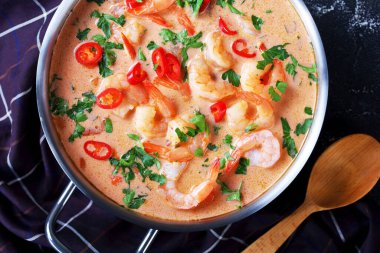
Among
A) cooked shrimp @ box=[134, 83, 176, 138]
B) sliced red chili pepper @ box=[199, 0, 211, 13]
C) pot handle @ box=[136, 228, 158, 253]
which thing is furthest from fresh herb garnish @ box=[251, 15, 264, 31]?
pot handle @ box=[136, 228, 158, 253]

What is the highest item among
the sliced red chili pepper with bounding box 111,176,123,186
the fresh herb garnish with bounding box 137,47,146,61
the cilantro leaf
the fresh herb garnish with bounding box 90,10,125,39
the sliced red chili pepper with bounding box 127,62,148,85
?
the fresh herb garnish with bounding box 90,10,125,39

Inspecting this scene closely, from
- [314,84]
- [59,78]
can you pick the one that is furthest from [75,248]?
[314,84]

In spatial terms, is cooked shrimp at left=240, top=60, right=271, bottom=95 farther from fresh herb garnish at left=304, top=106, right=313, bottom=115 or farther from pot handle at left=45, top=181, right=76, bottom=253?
pot handle at left=45, top=181, right=76, bottom=253

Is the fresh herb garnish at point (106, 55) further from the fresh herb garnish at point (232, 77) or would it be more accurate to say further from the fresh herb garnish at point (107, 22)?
the fresh herb garnish at point (232, 77)

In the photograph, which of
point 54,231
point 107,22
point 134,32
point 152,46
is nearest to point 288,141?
point 152,46

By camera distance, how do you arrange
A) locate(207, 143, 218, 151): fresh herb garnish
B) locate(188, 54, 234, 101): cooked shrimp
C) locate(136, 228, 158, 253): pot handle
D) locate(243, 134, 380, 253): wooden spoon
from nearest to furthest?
locate(188, 54, 234, 101): cooked shrimp → locate(207, 143, 218, 151): fresh herb garnish → locate(136, 228, 158, 253): pot handle → locate(243, 134, 380, 253): wooden spoon

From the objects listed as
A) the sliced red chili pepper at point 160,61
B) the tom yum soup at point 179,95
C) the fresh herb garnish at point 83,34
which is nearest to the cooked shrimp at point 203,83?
the tom yum soup at point 179,95
